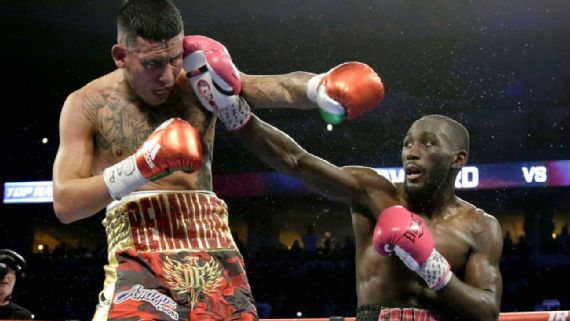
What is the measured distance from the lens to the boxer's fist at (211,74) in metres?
1.92

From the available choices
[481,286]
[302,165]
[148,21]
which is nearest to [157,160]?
[148,21]

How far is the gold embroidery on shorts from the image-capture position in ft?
5.73

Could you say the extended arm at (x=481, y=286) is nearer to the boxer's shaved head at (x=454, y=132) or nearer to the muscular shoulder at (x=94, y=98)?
the boxer's shaved head at (x=454, y=132)

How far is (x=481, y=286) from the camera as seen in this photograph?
259 centimetres

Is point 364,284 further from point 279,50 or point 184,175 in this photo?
point 279,50

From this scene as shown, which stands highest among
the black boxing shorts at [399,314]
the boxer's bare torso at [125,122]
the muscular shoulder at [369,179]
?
the boxer's bare torso at [125,122]

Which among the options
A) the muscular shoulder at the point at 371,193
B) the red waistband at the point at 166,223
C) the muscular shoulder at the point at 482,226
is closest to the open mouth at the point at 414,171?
the muscular shoulder at the point at 371,193

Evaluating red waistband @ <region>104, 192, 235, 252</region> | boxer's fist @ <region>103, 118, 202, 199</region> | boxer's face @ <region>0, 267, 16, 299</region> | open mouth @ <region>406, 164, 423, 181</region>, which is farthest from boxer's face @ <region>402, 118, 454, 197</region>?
boxer's face @ <region>0, 267, 16, 299</region>

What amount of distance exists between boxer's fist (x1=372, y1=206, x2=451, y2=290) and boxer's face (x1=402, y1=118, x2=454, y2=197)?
0.23 metres

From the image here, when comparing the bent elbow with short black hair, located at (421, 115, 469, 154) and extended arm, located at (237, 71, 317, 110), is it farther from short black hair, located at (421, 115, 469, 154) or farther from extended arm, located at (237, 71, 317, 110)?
short black hair, located at (421, 115, 469, 154)

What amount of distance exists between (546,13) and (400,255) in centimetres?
713

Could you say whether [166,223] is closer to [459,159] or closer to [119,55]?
[119,55]

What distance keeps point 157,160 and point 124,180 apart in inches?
3.7

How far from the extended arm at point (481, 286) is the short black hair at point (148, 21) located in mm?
1254
